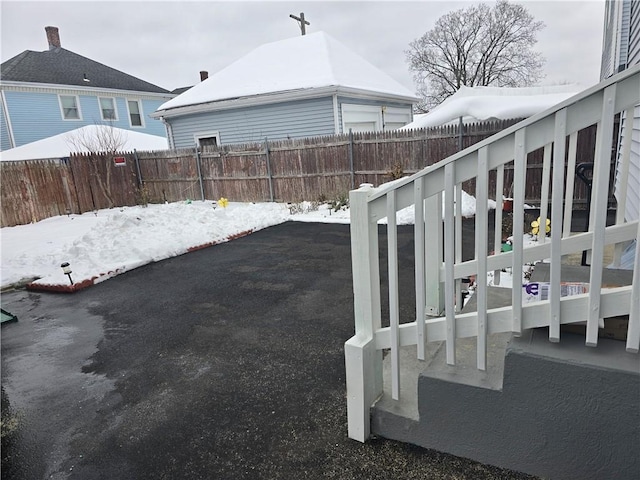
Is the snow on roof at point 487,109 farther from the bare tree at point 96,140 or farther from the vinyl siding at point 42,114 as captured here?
the vinyl siding at point 42,114

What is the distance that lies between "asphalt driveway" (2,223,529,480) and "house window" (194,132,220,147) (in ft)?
32.1

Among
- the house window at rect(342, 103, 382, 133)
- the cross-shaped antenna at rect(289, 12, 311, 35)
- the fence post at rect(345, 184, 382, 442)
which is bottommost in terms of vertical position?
the fence post at rect(345, 184, 382, 442)

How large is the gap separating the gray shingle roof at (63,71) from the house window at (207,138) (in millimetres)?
8730

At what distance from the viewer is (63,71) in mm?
19016

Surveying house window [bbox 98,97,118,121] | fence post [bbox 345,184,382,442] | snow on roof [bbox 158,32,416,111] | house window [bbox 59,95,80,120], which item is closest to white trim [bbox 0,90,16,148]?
house window [bbox 59,95,80,120]

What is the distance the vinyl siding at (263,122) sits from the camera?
1245 cm

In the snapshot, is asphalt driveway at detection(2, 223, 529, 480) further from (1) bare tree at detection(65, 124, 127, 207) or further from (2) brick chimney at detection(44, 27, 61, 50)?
(2) brick chimney at detection(44, 27, 61, 50)

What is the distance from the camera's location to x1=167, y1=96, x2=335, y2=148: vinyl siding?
40.8 feet

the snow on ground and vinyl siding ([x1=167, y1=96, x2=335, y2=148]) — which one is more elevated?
vinyl siding ([x1=167, y1=96, x2=335, y2=148])

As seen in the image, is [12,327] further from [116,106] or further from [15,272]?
[116,106]

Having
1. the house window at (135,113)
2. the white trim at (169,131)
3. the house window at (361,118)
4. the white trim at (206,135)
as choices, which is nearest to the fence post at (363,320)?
the house window at (361,118)

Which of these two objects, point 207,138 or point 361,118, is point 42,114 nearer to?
point 207,138

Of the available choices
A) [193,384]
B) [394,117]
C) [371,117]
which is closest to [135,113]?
[371,117]

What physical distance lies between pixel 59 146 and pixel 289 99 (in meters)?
10.1
